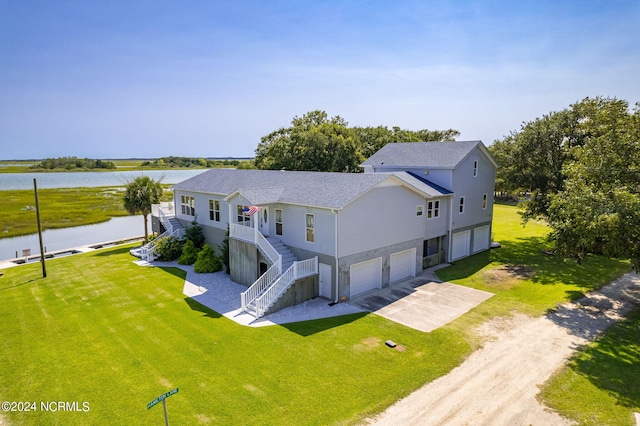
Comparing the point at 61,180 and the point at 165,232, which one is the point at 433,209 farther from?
the point at 61,180

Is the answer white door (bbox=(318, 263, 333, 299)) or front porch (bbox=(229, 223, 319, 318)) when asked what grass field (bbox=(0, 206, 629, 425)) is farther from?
white door (bbox=(318, 263, 333, 299))

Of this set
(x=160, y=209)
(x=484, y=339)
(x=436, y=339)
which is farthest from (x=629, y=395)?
(x=160, y=209)

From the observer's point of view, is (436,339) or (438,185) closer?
(436,339)

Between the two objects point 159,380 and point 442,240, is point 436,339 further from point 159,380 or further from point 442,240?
point 442,240

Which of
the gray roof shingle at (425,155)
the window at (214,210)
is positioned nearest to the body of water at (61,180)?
the window at (214,210)

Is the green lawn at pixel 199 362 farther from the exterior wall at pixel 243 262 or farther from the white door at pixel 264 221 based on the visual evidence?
the white door at pixel 264 221

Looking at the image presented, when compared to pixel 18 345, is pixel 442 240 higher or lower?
higher

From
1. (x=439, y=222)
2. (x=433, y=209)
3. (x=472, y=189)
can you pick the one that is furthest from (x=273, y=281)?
(x=472, y=189)
